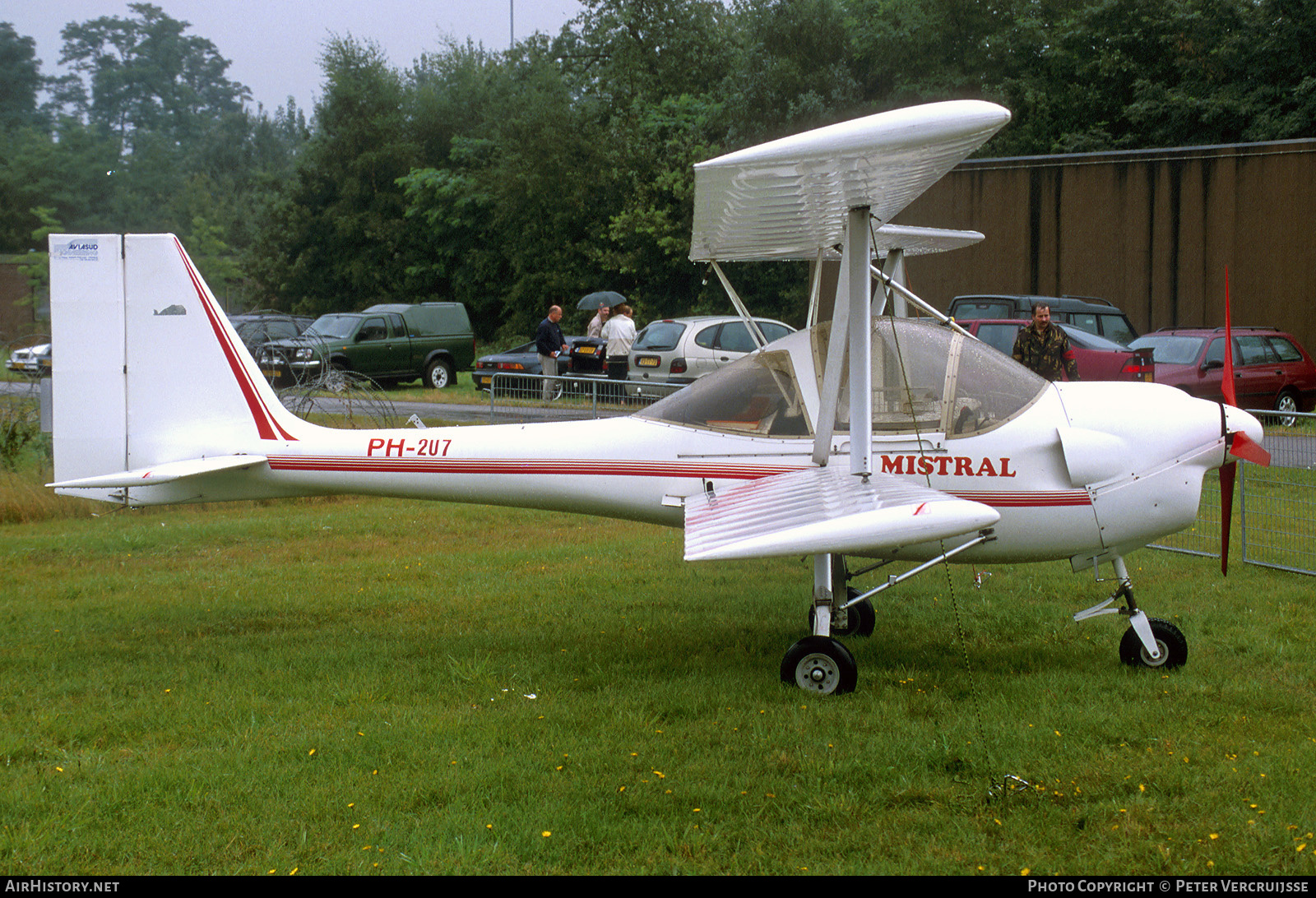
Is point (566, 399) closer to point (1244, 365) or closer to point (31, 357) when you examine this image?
point (1244, 365)

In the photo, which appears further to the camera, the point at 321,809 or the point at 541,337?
the point at 541,337

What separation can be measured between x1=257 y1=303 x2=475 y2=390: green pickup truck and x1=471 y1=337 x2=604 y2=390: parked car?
793 mm

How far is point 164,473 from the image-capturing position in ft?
20.9

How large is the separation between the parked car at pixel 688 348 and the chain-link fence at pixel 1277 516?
11.3 m

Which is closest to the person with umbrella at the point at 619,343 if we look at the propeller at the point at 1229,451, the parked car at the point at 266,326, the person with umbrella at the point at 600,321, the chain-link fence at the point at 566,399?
the chain-link fence at the point at 566,399

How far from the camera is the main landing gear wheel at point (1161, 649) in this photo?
586 cm

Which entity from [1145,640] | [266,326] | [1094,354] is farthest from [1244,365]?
[266,326]

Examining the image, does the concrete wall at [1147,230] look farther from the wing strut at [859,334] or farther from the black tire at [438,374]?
the wing strut at [859,334]

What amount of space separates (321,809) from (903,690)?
2.93 m

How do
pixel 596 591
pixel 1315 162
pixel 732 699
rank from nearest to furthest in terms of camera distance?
pixel 732 699 → pixel 596 591 → pixel 1315 162

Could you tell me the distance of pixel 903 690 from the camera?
5586mm
